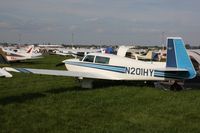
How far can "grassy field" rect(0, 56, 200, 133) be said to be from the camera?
6957mm

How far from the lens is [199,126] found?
281 inches

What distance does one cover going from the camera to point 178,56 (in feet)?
40.2

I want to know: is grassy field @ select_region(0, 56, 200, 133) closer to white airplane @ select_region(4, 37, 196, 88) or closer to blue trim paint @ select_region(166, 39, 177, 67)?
white airplane @ select_region(4, 37, 196, 88)

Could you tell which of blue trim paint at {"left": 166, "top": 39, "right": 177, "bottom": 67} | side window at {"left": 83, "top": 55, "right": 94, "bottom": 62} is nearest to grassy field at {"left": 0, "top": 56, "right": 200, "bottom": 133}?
blue trim paint at {"left": 166, "top": 39, "right": 177, "bottom": 67}

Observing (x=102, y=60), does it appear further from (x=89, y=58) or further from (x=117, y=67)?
(x=117, y=67)

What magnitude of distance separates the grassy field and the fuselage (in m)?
0.84

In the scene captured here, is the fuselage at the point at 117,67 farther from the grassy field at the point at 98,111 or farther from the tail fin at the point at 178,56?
the grassy field at the point at 98,111

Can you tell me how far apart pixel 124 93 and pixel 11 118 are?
4.97 m

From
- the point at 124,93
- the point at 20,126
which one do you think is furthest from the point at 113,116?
the point at 124,93

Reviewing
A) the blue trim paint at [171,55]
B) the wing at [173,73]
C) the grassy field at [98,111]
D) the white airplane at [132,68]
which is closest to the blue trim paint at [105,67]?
the white airplane at [132,68]

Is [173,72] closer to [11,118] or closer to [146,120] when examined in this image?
[146,120]

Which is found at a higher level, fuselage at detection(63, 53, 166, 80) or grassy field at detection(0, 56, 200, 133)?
fuselage at detection(63, 53, 166, 80)

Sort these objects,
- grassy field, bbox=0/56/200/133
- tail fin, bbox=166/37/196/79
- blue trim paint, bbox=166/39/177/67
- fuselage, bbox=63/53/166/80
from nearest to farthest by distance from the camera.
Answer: grassy field, bbox=0/56/200/133 → tail fin, bbox=166/37/196/79 → blue trim paint, bbox=166/39/177/67 → fuselage, bbox=63/53/166/80

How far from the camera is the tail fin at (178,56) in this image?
474 inches
